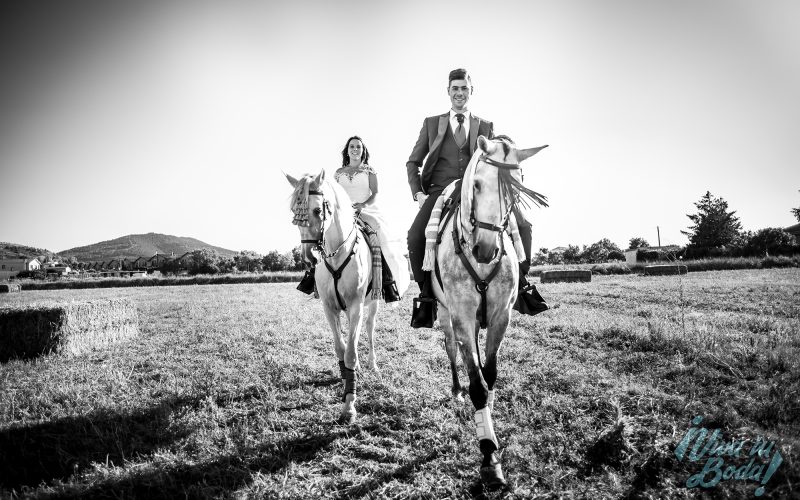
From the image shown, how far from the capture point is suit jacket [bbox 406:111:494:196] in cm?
509

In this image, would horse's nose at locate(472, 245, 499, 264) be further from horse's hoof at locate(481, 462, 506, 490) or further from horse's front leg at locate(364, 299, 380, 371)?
horse's front leg at locate(364, 299, 380, 371)

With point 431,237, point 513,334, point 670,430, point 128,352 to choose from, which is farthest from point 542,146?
point 128,352

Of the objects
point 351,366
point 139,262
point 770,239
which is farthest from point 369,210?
point 139,262

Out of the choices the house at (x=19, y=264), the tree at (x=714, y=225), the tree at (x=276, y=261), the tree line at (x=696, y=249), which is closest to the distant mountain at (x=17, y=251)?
the house at (x=19, y=264)

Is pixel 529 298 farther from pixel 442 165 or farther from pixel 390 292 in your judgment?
Answer: pixel 390 292

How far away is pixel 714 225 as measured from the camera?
57.8m

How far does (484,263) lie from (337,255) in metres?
2.58

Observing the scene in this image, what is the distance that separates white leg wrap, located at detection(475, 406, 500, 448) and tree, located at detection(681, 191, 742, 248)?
69.1 metres

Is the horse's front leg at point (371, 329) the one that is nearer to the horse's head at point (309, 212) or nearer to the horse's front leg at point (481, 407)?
the horse's head at point (309, 212)

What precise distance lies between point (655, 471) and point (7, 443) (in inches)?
277

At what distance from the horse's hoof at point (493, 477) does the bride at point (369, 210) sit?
357 cm

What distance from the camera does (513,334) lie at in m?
Result: 9.03

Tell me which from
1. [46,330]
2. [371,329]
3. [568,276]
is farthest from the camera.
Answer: [568,276]

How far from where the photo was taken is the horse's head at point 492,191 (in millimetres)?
3303
